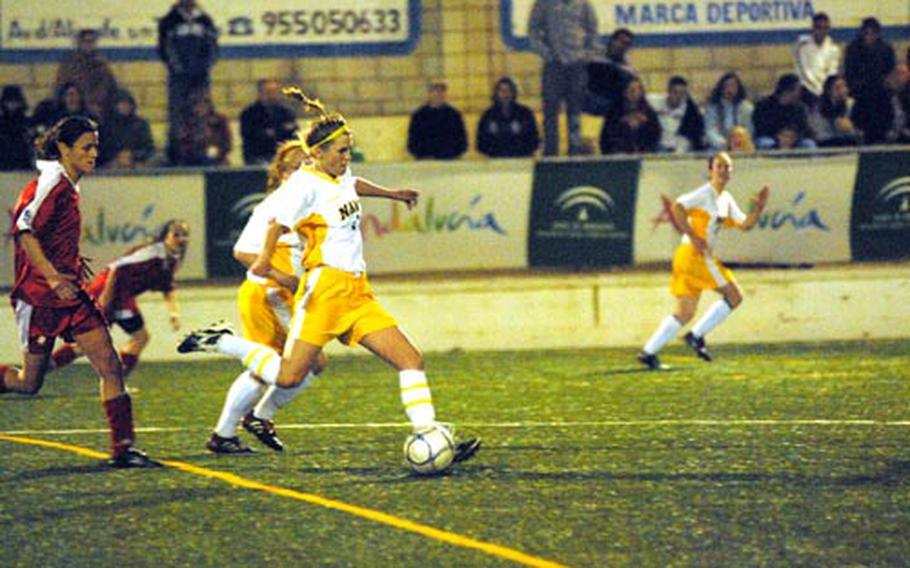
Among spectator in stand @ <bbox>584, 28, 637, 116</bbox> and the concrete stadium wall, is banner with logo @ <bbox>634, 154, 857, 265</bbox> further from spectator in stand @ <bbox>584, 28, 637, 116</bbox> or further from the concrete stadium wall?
spectator in stand @ <bbox>584, 28, 637, 116</bbox>

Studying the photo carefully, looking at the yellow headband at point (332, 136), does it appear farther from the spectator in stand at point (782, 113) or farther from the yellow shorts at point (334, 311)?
the spectator in stand at point (782, 113)

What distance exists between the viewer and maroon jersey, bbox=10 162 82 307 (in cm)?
955

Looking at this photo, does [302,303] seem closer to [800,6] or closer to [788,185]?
[788,185]

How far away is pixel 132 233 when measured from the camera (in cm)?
1631

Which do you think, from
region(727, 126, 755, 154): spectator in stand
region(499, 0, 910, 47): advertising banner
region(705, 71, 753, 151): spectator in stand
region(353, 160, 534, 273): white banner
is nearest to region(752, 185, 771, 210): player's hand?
region(727, 126, 755, 154): spectator in stand

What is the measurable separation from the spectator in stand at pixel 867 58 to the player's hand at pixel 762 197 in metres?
2.18

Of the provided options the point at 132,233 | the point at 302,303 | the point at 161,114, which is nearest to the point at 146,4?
the point at 161,114

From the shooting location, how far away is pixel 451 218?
16688 mm

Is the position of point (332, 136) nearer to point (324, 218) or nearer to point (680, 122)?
point (324, 218)

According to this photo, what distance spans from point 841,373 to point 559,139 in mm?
4702

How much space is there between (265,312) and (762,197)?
5679 mm

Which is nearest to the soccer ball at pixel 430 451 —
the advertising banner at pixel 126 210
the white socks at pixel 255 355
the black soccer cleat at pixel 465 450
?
the black soccer cleat at pixel 465 450

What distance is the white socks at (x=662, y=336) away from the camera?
14648 mm

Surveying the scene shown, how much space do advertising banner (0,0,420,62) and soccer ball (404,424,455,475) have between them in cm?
999
